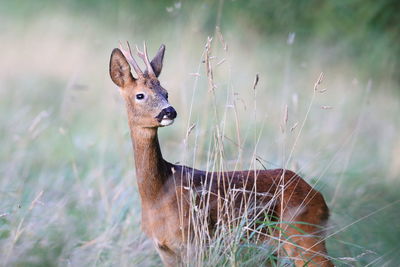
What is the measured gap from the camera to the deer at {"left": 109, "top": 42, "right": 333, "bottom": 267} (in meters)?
5.04

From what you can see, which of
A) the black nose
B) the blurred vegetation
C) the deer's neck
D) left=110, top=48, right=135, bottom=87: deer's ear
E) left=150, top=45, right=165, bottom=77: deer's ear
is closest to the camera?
the black nose

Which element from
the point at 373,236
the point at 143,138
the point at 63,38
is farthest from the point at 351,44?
the point at 143,138

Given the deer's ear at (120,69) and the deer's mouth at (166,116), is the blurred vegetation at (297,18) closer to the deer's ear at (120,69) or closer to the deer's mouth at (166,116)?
the deer's ear at (120,69)

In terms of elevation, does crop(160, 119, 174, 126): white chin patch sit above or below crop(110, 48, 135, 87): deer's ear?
below

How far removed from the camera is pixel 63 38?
410 inches

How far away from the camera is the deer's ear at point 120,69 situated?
5.43m

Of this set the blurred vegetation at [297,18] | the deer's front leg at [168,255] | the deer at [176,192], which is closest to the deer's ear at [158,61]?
the deer at [176,192]

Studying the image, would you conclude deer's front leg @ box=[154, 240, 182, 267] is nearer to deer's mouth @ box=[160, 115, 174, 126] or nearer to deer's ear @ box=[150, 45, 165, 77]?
deer's mouth @ box=[160, 115, 174, 126]

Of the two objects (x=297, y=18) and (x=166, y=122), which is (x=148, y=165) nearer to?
(x=166, y=122)

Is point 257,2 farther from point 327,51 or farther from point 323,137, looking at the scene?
point 323,137

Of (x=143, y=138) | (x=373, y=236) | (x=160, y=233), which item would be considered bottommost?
(x=373, y=236)

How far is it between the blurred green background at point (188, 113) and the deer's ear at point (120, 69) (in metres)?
0.68

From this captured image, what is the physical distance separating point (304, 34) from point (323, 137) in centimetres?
290

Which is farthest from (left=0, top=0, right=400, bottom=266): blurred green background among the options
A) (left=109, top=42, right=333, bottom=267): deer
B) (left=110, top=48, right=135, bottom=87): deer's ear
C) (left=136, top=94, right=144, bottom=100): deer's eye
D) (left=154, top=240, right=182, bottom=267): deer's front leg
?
(left=110, top=48, right=135, bottom=87): deer's ear
